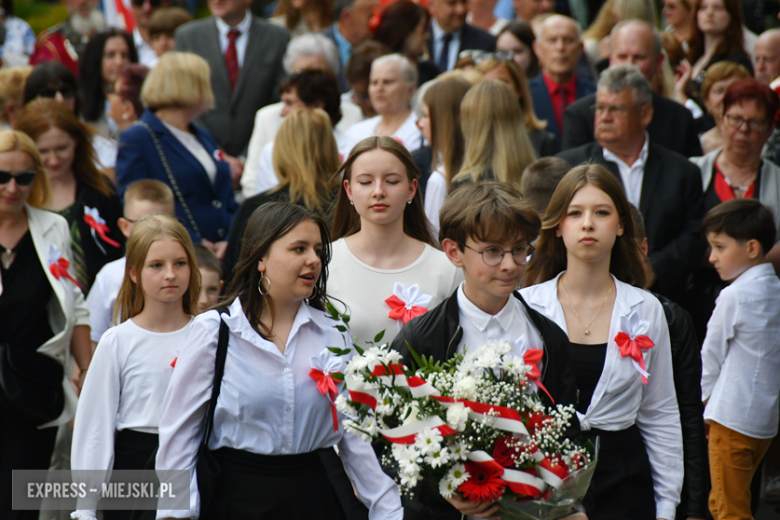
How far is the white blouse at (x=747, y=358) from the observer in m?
5.06

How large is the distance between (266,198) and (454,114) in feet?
4.73

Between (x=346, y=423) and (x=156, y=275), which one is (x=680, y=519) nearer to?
(x=346, y=423)

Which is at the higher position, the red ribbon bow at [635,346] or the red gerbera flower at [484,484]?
the red ribbon bow at [635,346]

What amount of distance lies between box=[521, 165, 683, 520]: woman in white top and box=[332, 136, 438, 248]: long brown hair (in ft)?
2.74

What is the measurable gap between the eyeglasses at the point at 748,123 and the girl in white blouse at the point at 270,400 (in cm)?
378

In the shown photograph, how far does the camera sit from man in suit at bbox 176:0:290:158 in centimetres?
872

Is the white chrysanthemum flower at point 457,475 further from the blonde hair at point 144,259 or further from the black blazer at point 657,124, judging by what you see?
the black blazer at point 657,124

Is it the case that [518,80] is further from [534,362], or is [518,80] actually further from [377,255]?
[534,362]

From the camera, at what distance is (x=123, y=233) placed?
6.01 metres

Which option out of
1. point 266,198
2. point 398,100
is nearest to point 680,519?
point 266,198

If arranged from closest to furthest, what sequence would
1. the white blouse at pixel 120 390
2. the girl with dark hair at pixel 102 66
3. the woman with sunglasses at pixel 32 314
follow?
the white blouse at pixel 120 390 → the woman with sunglasses at pixel 32 314 → the girl with dark hair at pixel 102 66

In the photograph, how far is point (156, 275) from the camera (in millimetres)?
4461

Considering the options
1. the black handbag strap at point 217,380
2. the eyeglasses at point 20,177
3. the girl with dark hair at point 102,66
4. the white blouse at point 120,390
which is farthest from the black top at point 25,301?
the girl with dark hair at point 102,66

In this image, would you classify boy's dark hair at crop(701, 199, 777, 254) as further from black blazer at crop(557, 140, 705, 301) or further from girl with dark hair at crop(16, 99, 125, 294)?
girl with dark hair at crop(16, 99, 125, 294)
